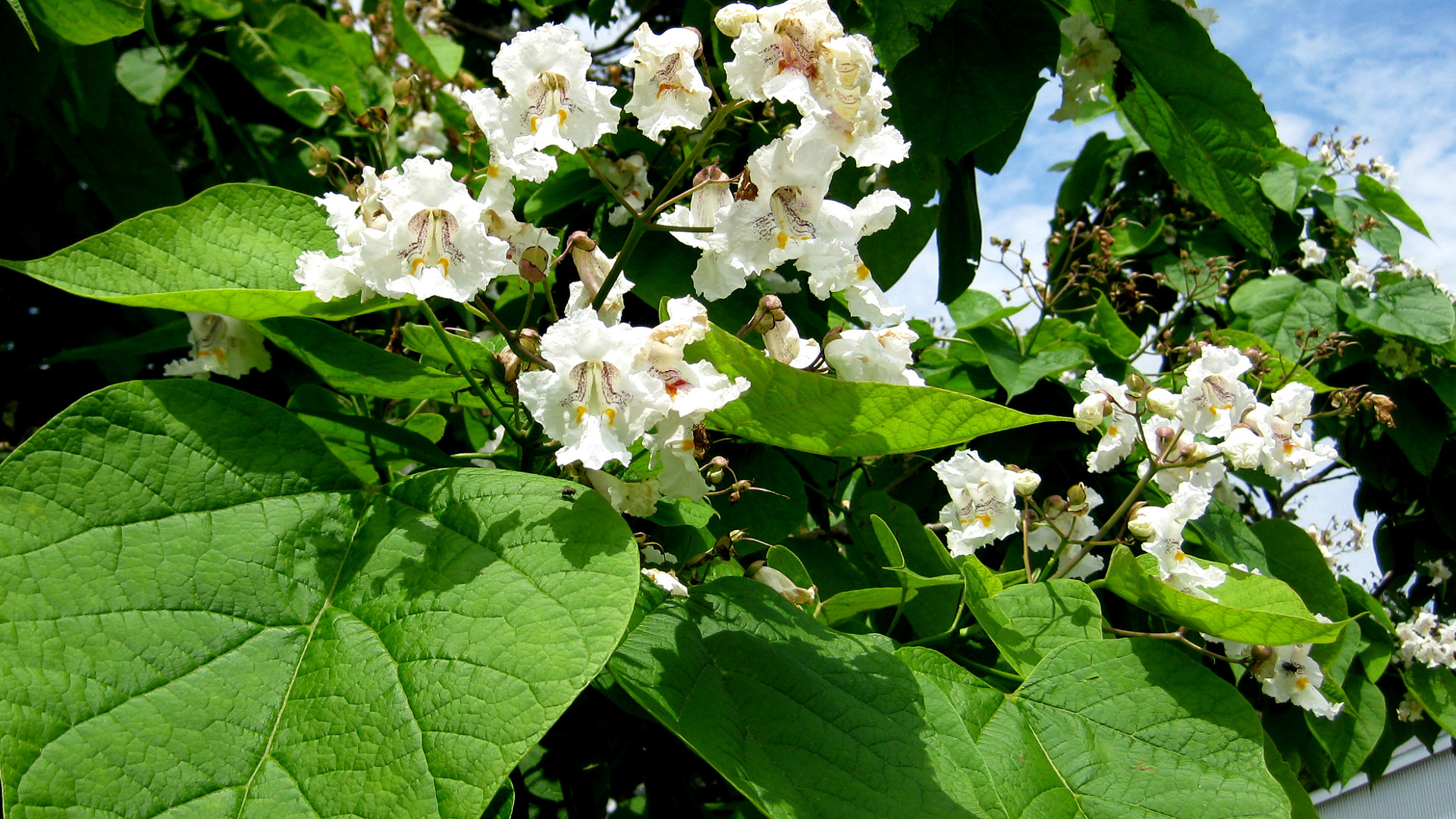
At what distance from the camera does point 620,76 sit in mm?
2133

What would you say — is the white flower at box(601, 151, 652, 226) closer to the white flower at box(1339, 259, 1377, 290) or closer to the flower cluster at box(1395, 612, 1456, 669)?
the white flower at box(1339, 259, 1377, 290)

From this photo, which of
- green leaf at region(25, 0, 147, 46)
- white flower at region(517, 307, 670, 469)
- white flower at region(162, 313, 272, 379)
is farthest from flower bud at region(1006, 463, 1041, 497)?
green leaf at region(25, 0, 147, 46)

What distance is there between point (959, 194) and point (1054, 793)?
0.81 m

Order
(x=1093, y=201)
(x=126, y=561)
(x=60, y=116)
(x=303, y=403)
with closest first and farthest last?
(x=126, y=561) → (x=303, y=403) → (x=60, y=116) → (x=1093, y=201)

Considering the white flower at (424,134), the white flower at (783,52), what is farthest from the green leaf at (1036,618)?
the white flower at (424,134)

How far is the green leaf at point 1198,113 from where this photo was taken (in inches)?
43.3

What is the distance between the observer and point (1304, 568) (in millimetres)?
1630

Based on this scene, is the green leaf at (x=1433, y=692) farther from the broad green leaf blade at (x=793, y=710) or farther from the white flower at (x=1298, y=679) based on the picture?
the broad green leaf blade at (x=793, y=710)

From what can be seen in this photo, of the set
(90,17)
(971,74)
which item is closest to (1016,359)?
(971,74)

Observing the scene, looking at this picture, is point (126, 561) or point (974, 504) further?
point (974, 504)

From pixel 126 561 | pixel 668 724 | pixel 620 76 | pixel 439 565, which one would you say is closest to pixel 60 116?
pixel 620 76

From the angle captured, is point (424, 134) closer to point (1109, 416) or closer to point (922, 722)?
point (1109, 416)

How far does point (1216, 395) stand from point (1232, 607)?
0.48m

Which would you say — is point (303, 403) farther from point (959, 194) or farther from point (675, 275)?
point (959, 194)
